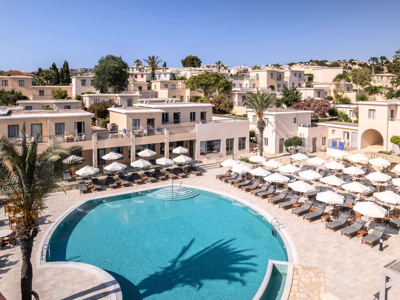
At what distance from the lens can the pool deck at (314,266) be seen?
1226 centimetres

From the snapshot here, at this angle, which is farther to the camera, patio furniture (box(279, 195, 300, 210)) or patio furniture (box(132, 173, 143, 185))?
patio furniture (box(132, 173, 143, 185))

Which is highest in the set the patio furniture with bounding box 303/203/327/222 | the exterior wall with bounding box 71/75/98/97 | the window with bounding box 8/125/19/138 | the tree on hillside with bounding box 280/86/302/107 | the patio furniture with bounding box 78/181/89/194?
the exterior wall with bounding box 71/75/98/97

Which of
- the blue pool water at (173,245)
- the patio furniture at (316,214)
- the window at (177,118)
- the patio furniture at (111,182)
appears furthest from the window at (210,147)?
the patio furniture at (316,214)

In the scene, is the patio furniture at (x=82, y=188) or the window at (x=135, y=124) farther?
the window at (x=135, y=124)

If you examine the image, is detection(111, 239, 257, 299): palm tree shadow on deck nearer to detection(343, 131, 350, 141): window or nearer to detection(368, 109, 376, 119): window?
detection(368, 109, 376, 119): window

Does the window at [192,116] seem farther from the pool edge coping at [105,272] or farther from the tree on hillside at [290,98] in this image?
the tree on hillside at [290,98]

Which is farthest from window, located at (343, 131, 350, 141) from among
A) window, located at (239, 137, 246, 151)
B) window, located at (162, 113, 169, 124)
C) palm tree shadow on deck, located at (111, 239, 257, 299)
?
palm tree shadow on deck, located at (111, 239, 257, 299)

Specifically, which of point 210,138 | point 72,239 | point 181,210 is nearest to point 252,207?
point 181,210

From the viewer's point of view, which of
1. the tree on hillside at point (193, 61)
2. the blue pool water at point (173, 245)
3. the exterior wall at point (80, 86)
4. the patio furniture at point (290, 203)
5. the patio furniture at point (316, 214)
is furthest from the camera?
the tree on hillside at point (193, 61)

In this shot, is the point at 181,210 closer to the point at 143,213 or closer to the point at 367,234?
the point at 143,213

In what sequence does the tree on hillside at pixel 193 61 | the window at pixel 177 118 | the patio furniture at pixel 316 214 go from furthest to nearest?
1. the tree on hillside at pixel 193 61
2. the window at pixel 177 118
3. the patio furniture at pixel 316 214

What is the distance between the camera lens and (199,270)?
14.5 metres

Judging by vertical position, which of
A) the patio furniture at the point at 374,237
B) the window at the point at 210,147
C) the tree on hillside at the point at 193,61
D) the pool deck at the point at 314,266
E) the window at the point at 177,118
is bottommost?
the pool deck at the point at 314,266

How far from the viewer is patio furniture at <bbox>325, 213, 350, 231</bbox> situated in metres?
17.9
